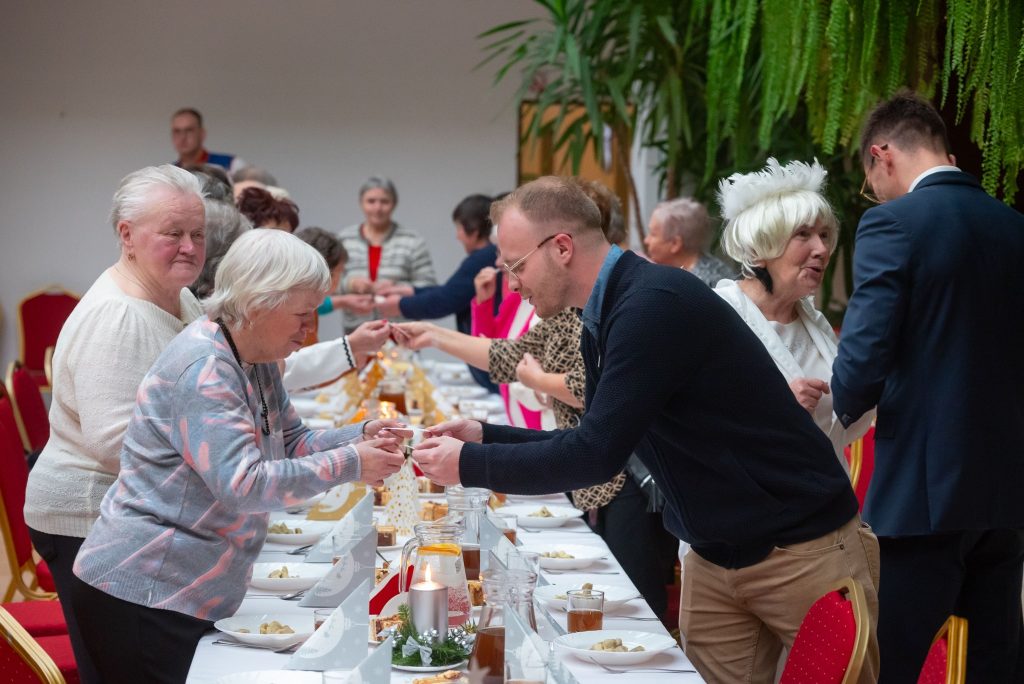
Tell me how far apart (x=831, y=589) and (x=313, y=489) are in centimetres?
97

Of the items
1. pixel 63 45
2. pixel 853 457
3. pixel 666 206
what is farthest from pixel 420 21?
pixel 853 457

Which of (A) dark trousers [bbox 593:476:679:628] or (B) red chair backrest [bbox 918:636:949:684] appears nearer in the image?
(B) red chair backrest [bbox 918:636:949:684]

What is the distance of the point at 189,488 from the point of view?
7.03 ft

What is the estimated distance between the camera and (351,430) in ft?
8.63

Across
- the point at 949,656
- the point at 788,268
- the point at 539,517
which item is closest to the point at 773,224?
the point at 788,268

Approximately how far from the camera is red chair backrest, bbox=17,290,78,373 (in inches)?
340

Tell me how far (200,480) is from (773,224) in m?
1.42

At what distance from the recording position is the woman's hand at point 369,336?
365cm

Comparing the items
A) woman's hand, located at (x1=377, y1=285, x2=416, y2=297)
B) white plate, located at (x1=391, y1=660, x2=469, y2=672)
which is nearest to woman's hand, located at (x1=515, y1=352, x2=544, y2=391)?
white plate, located at (x1=391, y1=660, x2=469, y2=672)

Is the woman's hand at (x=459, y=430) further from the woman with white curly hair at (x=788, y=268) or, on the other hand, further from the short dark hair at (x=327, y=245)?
the short dark hair at (x=327, y=245)

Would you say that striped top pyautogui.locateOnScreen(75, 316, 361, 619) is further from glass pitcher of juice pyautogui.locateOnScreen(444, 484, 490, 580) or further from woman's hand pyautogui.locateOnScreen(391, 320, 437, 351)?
woman's hand pyautogui.locateOnScreen(391, 320, 437, 351)

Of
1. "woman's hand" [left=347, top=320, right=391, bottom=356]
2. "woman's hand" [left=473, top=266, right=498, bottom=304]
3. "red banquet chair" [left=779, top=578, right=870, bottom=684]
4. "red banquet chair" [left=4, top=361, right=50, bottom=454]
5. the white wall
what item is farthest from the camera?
the white wall

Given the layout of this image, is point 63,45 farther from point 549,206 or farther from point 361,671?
point 361,671

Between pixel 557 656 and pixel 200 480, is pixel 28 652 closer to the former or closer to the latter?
pixel 200 480
